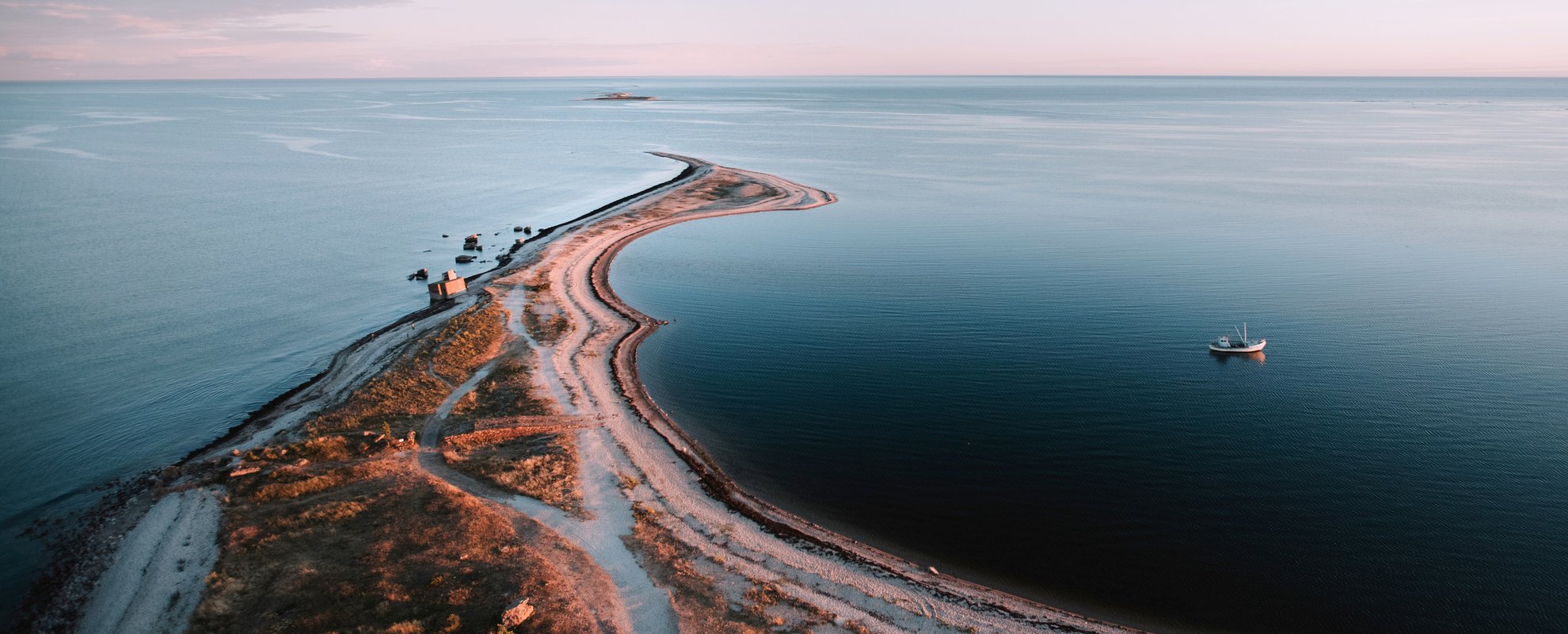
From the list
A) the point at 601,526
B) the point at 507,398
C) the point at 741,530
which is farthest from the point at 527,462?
the point at 741,530

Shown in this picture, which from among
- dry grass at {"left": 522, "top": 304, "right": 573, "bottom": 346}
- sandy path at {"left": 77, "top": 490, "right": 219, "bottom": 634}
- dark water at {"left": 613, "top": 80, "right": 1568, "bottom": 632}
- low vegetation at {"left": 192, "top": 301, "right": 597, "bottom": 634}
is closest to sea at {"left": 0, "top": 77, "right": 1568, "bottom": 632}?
dark water at {"left": 613, "top": 80, "right": 1568, "bottom": 632}

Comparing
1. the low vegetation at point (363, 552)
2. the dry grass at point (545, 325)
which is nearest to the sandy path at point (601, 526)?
the low vegetation at point (363, 552)

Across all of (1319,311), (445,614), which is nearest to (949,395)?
A: (445,614)

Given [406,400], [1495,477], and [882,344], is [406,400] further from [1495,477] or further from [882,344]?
[1495,477]

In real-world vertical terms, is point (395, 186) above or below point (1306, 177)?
below

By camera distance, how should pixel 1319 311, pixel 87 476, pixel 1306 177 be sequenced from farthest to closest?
1. pixel 1306 177
2. pixel 1319 311
3. pixel 87 476

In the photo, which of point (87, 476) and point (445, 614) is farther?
point (87, 476)

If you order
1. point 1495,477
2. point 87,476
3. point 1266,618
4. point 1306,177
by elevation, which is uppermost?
point 1306,177
